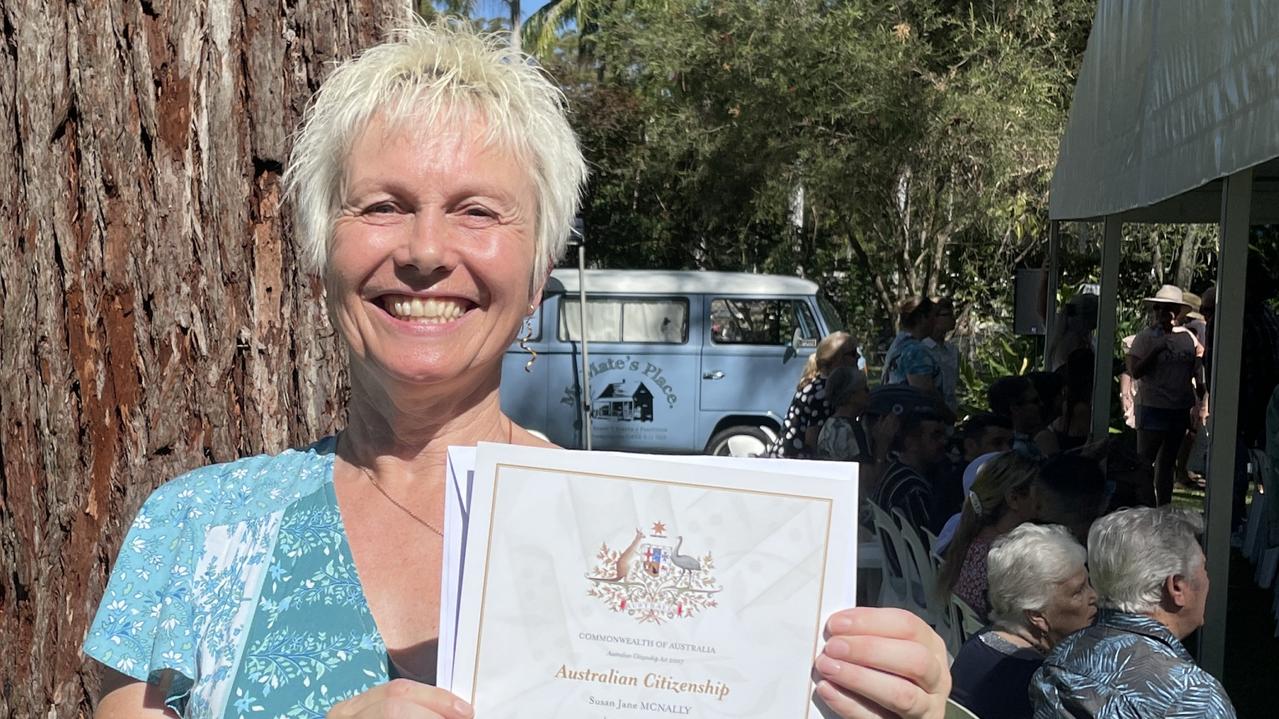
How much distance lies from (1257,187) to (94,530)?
23.0ft

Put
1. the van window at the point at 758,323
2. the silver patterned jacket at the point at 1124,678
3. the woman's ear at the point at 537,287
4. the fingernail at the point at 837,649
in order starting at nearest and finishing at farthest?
1. the fingernail at the point at 837,649
2. the woman's ear at the point at 537,287
3. the silver patterned jacket at the point at 1124,678
4. the van window at the point at 758,323

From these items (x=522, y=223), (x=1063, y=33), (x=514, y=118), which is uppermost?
(x=1063, y=33)

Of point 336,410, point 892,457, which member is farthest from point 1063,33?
point 336,410

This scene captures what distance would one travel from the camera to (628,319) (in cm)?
1395

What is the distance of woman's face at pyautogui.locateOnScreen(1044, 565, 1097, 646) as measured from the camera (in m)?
3.87

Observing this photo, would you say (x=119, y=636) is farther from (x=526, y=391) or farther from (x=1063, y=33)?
(x=1063, y=33)

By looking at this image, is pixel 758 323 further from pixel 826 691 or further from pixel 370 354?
pixel 826 691

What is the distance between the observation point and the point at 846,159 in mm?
16906

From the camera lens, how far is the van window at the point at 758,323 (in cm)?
1373

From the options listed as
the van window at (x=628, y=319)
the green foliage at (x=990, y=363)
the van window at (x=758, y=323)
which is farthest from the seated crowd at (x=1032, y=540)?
the green foliage at (x=990, y=363)

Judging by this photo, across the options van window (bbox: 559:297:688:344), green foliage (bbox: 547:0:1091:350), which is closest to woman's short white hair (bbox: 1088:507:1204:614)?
van window (bbox: 559:297:688:344)

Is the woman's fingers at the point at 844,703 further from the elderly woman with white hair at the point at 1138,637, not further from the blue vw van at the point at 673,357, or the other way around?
the blue vw van at the point at 673,357

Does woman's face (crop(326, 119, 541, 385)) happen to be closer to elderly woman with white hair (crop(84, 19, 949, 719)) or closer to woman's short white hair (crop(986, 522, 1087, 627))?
elderly woman with white hair (crop(84, 19, 949, 719))

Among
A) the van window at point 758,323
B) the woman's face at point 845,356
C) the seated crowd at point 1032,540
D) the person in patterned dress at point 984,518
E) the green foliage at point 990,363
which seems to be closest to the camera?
the seated crowd at point 1032,540
